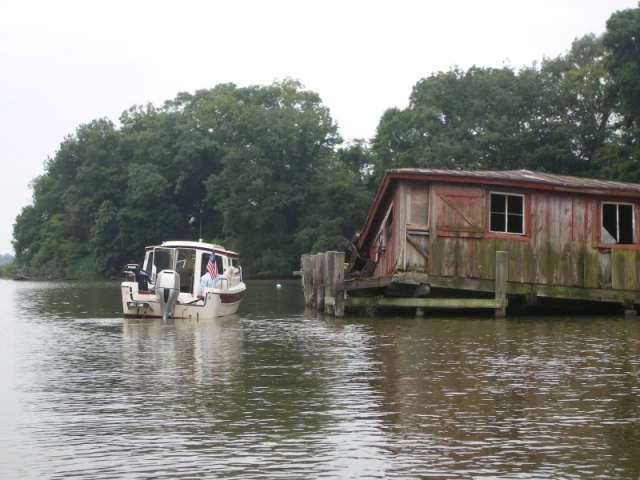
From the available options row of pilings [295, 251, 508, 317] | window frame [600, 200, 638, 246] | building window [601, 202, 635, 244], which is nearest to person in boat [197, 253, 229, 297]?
row of pilings [295, 251, 508, 317]

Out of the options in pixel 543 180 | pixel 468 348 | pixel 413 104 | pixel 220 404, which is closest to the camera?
pixel 220 404

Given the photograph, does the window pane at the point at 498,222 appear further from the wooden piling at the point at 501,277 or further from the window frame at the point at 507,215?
the wooden piling at the point at 501,277

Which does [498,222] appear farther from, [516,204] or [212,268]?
[212,268]

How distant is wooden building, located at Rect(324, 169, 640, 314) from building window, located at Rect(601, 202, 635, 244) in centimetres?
3

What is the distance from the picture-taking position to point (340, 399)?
11.8m

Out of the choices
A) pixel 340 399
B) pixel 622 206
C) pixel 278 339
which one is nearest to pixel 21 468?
pixel 340 399

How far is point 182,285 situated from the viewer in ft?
102

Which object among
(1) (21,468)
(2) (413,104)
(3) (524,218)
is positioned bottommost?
(1) (21,468)

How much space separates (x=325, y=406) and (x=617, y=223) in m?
18.1

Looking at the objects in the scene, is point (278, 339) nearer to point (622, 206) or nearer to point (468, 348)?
point (468, 348)

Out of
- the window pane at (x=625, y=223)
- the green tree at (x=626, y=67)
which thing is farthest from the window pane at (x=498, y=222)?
the green tree at (x=626, y=67)

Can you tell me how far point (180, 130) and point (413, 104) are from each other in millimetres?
25555

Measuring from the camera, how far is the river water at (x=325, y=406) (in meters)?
8.42

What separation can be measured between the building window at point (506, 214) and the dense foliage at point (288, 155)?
24004 millimetres
